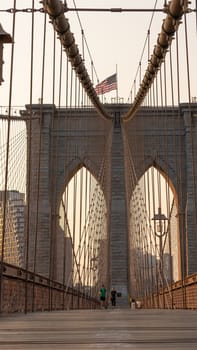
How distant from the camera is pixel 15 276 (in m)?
5.79

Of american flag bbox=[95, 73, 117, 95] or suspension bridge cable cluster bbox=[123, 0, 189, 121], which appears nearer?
suspension bridge cable cluster bbox=[123, 0, 189, 121]

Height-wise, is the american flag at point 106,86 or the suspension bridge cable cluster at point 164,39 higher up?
the american flag at point 106,86

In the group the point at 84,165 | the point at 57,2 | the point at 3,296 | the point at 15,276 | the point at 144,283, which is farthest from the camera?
the point at 84,165

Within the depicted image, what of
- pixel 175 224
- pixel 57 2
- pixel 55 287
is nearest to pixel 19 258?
pixel 175 224

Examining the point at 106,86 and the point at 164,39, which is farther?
the point at 106,86

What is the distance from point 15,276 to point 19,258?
936 inches

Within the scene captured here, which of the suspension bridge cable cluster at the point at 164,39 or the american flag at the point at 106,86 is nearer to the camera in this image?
the suspension bridge cable cluster at the point at 164,39

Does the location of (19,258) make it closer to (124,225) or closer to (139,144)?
(124,225)

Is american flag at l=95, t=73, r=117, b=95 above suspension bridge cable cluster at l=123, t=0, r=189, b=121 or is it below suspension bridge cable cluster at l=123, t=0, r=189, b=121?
above

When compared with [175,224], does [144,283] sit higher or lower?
lower

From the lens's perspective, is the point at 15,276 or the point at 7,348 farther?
the point at 15,276

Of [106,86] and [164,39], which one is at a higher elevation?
[106,86]

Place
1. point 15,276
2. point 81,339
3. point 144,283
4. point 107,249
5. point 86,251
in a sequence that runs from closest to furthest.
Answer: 1. point 81,339
2. point 15,276
3. point 107,249
4. point 86,251
5. point 144,283

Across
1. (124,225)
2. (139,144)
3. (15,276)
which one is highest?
(139,144)
